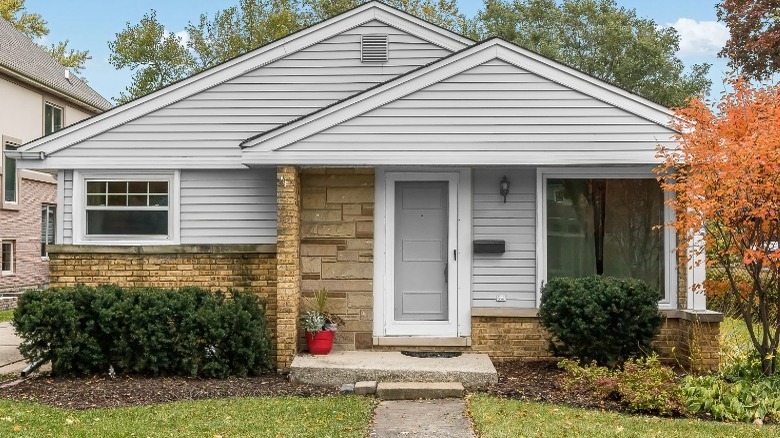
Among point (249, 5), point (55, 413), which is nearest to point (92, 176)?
point (55, 413)

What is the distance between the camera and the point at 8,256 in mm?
23062

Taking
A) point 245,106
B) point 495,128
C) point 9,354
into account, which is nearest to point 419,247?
point 495,128

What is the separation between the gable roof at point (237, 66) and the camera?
11.0 m

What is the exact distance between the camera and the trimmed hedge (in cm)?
927

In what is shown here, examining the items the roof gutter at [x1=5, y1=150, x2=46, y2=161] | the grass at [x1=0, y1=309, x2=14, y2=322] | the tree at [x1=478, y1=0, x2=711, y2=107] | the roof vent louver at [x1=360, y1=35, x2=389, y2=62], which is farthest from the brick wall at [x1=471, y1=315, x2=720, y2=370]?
the tree at [x1=478, y1=0, x2=711, y2=107]

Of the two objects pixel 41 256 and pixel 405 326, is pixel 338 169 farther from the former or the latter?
pixel 41 256

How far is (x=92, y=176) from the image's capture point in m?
11.2

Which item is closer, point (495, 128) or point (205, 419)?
point (205, 419)

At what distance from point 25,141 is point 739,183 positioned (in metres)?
20.8

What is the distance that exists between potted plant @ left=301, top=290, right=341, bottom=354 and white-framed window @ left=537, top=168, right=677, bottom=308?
288 centimetres

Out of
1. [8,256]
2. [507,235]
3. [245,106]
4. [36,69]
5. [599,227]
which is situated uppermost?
[36,69]

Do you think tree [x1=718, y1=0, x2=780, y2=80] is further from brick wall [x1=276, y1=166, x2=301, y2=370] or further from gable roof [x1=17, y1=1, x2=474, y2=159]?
brick wall [x1=276, y1=166, x2=301, y2=370]

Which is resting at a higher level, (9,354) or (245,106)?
(245,106)

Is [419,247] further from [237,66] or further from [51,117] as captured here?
[51,117]
